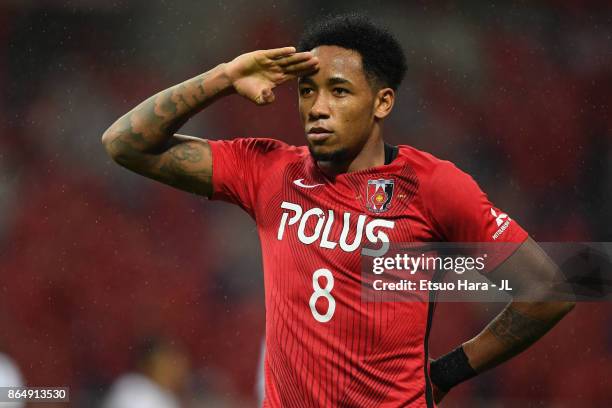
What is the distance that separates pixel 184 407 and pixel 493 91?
10.3 ft

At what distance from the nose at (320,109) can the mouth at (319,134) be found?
0.03 metres

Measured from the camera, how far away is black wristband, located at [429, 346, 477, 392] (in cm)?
299

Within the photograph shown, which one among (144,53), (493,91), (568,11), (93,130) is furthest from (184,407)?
(568,11)

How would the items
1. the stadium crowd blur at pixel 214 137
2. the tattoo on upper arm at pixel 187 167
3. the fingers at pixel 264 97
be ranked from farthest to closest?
the stadium crowd blur at pixel 214 137 → the tattoo on upper arm at pixel 187 167 → the fingers at pixel 264 97

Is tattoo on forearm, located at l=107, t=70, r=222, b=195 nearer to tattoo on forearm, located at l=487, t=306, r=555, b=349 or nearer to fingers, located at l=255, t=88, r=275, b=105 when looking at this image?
fingers, located at l=255, t=88, r=275, b=105

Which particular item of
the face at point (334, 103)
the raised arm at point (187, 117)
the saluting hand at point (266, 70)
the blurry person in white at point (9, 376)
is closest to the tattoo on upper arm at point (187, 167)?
the raised arm at point (187, 117)

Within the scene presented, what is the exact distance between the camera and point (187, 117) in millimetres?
2900

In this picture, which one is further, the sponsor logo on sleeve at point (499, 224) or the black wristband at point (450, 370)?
the black wristband at point (450, 370)

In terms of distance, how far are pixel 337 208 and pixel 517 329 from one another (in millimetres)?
727

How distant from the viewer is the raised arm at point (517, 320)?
284cm

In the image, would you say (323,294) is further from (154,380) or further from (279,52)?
(154,380)

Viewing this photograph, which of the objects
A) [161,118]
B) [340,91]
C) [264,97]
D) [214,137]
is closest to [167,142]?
[161,118]

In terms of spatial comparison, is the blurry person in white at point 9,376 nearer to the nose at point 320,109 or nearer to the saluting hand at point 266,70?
the saluting hand at point 266,70

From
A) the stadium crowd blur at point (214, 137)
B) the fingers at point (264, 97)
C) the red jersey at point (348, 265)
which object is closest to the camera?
the red jersey at point (348, 265)
